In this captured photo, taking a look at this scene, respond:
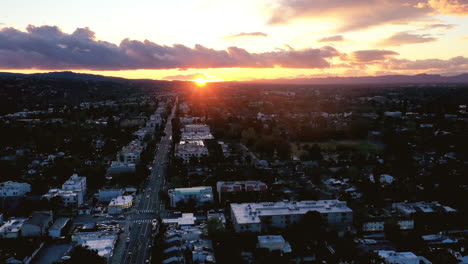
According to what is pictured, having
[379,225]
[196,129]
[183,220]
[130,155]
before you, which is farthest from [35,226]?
[196,129]

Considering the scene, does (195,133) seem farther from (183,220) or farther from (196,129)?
(183,220)

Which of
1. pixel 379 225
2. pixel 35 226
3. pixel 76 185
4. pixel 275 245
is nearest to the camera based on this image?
pixel 275 245

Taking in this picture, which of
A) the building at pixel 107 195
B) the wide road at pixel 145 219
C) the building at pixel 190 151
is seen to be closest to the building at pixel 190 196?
the wide road at pixel 145 219

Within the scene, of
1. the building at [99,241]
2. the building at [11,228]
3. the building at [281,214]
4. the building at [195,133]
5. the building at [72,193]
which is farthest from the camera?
the building at [195,133]

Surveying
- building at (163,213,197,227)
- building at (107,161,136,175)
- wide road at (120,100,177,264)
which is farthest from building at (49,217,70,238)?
building at (107,161,136,175)

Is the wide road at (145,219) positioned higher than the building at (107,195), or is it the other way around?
the building at (107,195)

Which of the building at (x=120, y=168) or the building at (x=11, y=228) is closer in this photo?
the building at (x=11, y=228)

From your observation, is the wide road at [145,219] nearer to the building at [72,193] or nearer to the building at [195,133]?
the building at [72,193]
